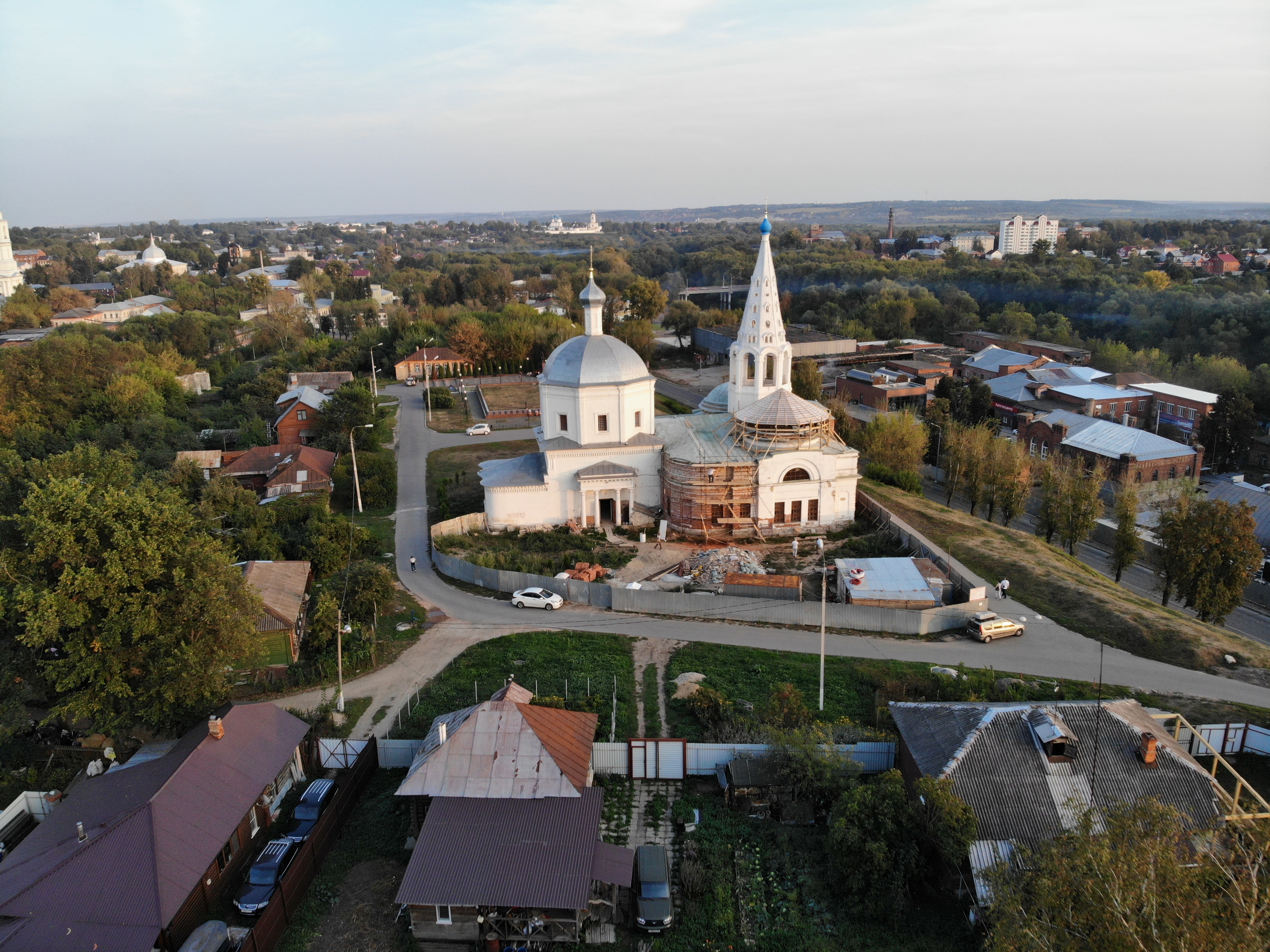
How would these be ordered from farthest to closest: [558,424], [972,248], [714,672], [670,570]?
[972,248]
[558,424]
[670,570]
[714,672]

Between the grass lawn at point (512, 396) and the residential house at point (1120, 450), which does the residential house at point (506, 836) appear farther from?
the grass lawn at point (512, 396)

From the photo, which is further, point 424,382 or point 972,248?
point 972,248

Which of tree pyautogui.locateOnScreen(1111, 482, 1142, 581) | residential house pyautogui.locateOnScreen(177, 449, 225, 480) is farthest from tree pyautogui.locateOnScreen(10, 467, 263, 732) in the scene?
tree pyautogui.locateOnScreen(1111, 482, 1142, 581)

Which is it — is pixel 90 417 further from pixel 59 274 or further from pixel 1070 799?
pixel 59 274

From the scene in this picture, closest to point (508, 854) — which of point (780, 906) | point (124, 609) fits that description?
point (780, 906)

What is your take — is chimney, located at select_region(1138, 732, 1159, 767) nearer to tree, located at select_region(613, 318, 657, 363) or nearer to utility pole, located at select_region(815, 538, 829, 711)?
utility pole, located at select_region(815, 538, 829, 711)

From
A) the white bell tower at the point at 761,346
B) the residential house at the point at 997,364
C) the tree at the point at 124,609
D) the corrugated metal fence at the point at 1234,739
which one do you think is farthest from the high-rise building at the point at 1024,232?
the tree at the point at 124,609

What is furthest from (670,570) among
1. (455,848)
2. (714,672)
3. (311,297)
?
(311,297)
